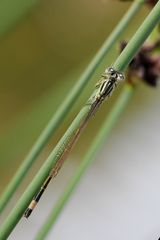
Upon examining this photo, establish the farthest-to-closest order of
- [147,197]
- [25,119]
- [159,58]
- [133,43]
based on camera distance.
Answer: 1. [25,119]
2. [147,197]
3. [159,58]
4. [133,43]

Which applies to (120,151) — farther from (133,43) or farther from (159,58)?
(133,43)

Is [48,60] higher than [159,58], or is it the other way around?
[48,60]

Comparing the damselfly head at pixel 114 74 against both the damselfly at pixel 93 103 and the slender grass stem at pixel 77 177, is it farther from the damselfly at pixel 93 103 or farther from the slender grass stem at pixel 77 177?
the slender grass stem at pixel 77 177

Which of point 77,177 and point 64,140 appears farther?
point 77,177

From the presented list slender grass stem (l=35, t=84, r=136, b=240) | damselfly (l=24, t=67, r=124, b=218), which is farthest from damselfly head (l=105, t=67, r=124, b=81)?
slender grass stem (l=35, t=84, r=136, b=240)

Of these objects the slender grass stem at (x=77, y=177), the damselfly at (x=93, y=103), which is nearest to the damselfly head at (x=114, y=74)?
the damselfly at (x=93, y=103)

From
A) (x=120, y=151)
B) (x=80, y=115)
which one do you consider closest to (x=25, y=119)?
(x=120, y=151)

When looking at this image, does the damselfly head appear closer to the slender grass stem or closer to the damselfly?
the damselfly
